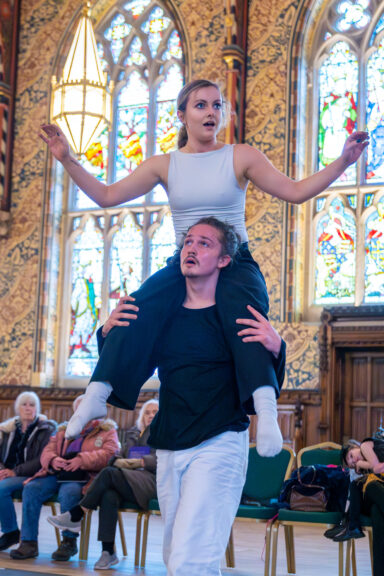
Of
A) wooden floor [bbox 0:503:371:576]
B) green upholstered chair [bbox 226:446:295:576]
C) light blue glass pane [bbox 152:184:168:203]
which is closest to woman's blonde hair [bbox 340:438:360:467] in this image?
green upholstered chair [bbox 226:446:295:576]

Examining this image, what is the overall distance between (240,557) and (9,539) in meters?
1.74

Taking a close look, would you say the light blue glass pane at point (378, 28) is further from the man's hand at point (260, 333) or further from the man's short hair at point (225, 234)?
the man's hand at point (260, 333)

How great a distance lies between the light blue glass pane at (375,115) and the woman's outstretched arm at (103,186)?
8.14 metres

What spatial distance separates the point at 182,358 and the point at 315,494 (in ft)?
11.0

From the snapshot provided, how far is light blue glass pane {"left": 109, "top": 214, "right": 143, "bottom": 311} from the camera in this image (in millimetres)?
11891

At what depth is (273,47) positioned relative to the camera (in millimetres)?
11117

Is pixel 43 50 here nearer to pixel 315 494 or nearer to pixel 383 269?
pixel 383 269

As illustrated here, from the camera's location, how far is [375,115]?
10.7 meters

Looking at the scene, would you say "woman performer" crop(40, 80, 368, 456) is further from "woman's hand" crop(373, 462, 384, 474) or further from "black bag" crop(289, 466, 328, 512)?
"black bag" crop(289, 466, 328, 512)

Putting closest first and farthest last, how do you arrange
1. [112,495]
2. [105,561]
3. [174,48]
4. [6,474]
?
1. [105,561]
2. [112,495]
3. [6,474]
4. [174,48]

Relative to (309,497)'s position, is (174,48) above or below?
above

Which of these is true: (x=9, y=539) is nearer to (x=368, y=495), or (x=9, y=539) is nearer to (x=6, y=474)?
(x=6, y=474)

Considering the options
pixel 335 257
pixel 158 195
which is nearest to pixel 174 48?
pixel 158 195

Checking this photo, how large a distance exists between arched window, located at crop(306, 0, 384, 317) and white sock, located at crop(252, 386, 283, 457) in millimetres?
8167
